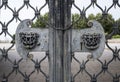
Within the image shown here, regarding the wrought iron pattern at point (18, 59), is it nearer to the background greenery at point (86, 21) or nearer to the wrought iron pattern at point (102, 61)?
the background greenery at point (86, 21)

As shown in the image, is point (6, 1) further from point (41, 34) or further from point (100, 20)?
point (100, 20)

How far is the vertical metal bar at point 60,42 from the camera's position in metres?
2.59

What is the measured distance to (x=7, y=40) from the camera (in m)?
2.77

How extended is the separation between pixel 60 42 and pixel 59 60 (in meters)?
0.16

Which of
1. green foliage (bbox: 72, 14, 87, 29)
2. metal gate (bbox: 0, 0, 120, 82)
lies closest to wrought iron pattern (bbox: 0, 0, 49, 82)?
metal gate (bbox: 0, 0, 120, 82)

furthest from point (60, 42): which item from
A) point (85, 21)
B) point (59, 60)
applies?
point (85, 21)

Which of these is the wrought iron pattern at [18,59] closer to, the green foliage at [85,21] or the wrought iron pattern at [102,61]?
the green foliage at [85,21]

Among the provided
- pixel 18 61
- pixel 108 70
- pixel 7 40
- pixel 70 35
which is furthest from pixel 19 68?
pixel 108 70

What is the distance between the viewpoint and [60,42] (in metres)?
2.58

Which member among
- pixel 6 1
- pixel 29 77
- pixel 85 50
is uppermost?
pixel 6 1

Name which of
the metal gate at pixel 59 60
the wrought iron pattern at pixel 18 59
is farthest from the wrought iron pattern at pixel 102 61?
the wrought iron pattern at pixel 18 59

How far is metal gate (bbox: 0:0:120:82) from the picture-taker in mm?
2592

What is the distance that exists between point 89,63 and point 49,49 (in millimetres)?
428

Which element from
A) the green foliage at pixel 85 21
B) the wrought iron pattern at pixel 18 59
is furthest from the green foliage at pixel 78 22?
the wrought iron pattern at pixel 18 59
